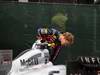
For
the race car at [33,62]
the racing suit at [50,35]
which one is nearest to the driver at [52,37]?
the racing suit at [50,35]

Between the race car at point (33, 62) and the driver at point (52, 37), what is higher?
the driver at point (52, 37)

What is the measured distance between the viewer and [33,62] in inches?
337

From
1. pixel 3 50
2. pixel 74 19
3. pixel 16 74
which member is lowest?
pixel 16 74

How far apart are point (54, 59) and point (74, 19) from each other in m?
1.05

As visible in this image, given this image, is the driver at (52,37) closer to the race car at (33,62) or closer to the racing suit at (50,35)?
the racing suit at (50,35)

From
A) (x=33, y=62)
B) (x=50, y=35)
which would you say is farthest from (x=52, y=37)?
(x=33, y=62)

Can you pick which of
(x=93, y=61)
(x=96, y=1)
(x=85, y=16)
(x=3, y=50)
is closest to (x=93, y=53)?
(x=93, y=61)

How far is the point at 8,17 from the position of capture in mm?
8594

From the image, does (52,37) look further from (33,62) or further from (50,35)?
(33,62)

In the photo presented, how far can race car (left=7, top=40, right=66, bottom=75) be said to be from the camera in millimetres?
8539

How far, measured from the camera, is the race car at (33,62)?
8.54 m

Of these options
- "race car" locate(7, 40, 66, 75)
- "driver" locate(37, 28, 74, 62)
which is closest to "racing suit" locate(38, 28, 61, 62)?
"driver" locate(37, 28, 74, 62)

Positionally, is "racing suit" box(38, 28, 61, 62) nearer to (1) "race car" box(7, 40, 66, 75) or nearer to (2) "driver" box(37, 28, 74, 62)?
(2) "driver" box(37, 28, 74, 62)

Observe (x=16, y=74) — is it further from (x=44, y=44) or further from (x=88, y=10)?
(x=88, y=10)
